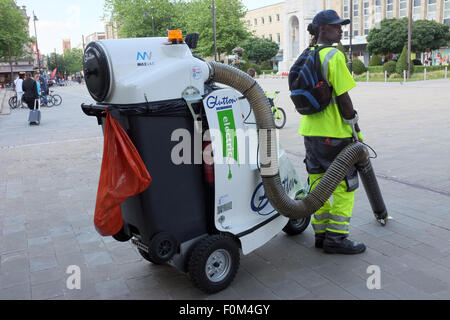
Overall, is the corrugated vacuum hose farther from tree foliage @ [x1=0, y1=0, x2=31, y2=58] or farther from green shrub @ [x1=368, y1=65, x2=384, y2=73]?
tree foliage @ [x1=0, y1=0, x2=31, y2=58]

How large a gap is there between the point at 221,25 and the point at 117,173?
52.7m

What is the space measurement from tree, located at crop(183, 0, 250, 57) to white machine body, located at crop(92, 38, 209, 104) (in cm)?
5115

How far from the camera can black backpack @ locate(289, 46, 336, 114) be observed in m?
3.36

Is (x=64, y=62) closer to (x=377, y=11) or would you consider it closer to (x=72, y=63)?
(x=72, y=63)

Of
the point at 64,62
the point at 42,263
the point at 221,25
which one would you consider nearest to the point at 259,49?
the point at 221,25

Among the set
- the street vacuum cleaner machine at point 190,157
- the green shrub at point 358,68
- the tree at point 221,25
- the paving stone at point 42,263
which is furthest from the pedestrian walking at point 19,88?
the tree at point 221,25

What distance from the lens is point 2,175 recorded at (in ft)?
23.5

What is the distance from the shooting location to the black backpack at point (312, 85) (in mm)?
3355

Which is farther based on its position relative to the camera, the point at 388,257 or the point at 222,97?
the point at 388,257

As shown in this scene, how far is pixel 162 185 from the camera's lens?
282cm
